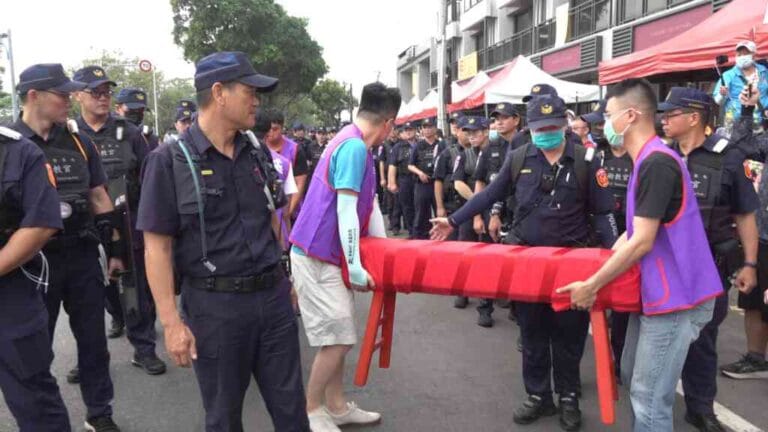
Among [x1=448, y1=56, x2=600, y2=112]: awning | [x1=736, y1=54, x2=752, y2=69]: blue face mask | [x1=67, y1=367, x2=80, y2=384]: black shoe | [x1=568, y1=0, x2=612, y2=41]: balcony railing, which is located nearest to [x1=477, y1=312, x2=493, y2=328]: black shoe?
[x1=736, y1=54, x2=752, y2=69]: blue face mask

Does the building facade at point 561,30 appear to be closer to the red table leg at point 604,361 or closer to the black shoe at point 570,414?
the black shoe at point 570,414

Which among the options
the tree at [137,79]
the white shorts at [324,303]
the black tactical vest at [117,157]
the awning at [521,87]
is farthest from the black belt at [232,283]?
the tree at [137,79]

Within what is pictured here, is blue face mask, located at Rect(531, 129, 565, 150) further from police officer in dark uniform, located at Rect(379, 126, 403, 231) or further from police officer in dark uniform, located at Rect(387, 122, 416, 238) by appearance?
police officer in dark uniform, located at Rect(379, 126, 403, 231)

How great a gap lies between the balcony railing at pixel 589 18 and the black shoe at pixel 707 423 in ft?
53.3

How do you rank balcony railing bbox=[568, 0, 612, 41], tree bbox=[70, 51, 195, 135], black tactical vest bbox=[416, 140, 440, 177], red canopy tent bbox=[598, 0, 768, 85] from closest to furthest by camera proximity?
1. red canopy tent bbox=[598, 0, 768, 85]
2. black tactical vest bbox=[416, 140, 440, 177]
3. balcony railing bbox=[568, 0, 612, 41]
4. tree bbox=[70, 51, 195, 135]

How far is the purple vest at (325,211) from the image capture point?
3.21 m

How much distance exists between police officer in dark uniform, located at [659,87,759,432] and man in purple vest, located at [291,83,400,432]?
172 centimetres

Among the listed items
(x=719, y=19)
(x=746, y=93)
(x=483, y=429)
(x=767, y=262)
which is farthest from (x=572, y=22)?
(x=483, y=429)

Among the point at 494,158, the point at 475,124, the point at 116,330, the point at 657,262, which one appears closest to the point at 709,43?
the point at 475,124

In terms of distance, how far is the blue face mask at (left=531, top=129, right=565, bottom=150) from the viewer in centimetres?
360

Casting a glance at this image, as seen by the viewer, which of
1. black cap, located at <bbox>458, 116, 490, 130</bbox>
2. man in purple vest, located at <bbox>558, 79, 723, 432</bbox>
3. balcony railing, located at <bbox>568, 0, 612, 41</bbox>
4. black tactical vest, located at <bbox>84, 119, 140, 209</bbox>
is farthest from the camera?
balcony railing, located at <bbox>568, 0, 612, 41</bbox>

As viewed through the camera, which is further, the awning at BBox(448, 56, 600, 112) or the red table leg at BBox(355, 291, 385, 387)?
the awning at BBox(448, 56, 600, 112)

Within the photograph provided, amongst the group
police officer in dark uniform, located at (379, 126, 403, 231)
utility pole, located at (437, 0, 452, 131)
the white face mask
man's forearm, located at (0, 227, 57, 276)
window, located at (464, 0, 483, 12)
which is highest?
window, located at (464, 0, 483, 12)

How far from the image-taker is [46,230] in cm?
257
